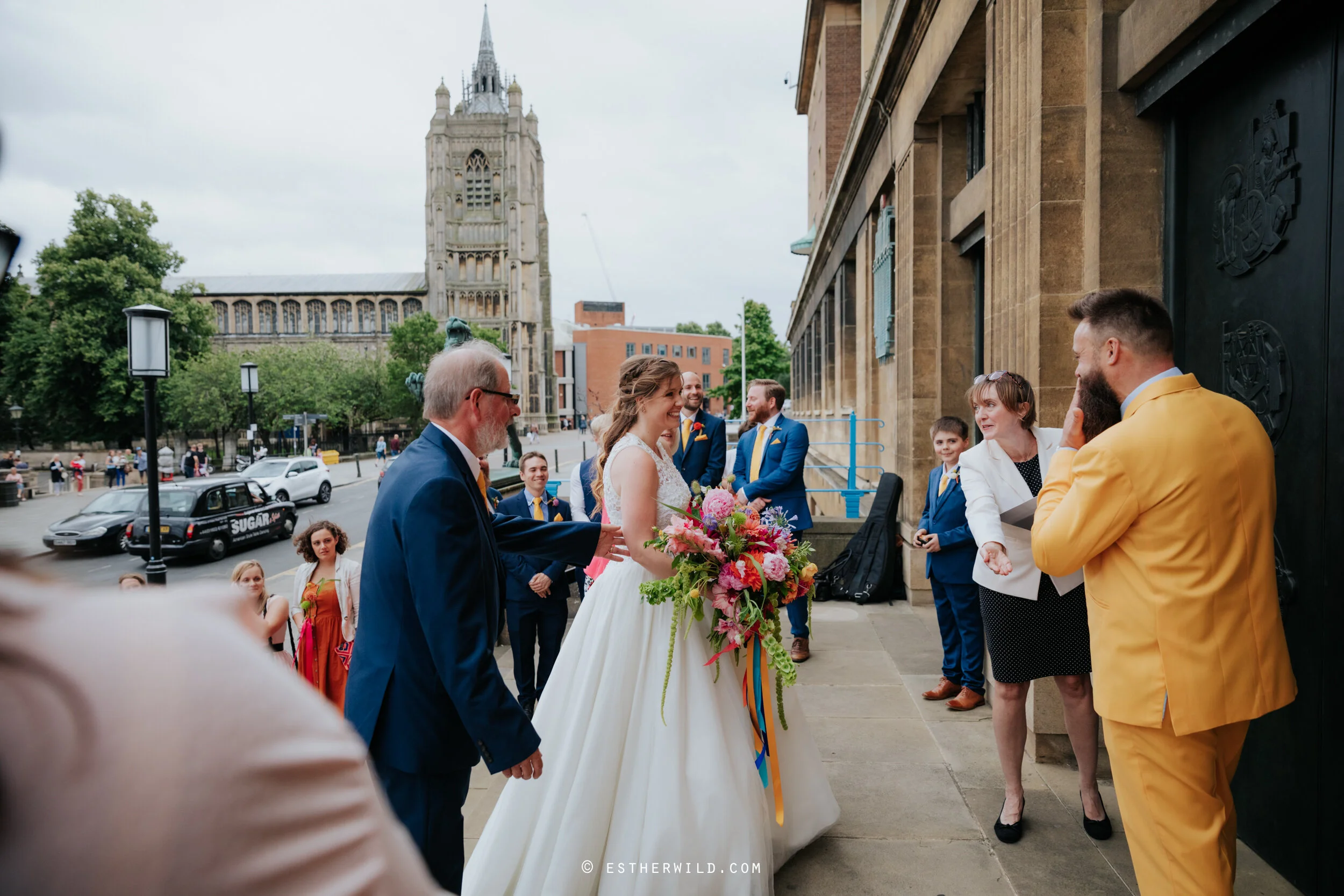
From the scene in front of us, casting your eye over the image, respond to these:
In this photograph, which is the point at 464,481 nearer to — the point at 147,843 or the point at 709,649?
the point at 709,649

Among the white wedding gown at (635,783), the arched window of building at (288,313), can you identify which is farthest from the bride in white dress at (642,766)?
the arched window of building at (288,313)

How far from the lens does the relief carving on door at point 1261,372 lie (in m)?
3.06

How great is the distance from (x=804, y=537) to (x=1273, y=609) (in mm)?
6588

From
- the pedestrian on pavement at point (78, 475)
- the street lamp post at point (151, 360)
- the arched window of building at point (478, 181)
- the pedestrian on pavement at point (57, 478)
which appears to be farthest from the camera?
the arched window of building at point (478, 181)

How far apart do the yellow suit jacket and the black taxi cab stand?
15.4m

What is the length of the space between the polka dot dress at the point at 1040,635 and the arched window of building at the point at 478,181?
104704mm

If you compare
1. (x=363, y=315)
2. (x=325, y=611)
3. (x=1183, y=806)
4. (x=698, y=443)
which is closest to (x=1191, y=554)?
(x=1183, y=806)

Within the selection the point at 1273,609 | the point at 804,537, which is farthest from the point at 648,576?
the point at 804,537

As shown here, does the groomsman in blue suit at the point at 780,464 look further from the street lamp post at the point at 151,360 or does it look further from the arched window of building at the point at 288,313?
the arched window of building at the point at 288,313

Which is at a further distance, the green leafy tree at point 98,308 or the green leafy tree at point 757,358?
the green leafy tree at point 757,358

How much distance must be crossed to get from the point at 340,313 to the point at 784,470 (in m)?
108

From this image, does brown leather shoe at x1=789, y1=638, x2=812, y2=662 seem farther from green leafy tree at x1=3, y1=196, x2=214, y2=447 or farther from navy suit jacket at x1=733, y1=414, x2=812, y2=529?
green leafy tree at x1=3, y1=196, x2=214, y2=447

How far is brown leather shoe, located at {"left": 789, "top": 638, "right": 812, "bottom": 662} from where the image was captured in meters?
6.59

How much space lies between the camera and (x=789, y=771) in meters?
3.62
